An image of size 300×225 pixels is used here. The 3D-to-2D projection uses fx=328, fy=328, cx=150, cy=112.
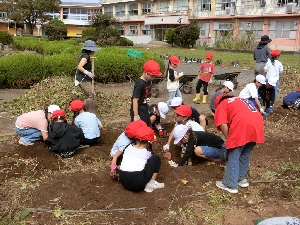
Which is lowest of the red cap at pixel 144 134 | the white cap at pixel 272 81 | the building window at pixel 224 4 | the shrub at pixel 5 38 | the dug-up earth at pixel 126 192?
the dug-up earth at pixel 126 192

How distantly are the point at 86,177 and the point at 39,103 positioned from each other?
3797 mm

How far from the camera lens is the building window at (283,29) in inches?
1193

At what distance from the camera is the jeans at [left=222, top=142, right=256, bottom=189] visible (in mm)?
4102

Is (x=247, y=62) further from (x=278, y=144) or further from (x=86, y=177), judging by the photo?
(x=86, y=177)

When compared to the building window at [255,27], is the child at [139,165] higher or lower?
lower

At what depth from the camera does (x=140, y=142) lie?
4086mm

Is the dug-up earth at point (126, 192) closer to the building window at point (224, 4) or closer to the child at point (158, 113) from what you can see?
the child at point (158, 113)

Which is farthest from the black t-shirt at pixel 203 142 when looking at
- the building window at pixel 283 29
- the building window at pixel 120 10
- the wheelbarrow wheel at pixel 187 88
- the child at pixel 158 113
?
the building window at pixel 120 10

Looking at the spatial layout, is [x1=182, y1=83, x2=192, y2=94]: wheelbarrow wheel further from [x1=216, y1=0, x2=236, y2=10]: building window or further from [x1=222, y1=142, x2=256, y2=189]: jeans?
[x1=216, y1=0, x2=236, y2=10]: building window

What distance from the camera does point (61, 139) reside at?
5117 mm

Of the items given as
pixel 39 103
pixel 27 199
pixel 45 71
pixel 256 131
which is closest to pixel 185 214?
pixel 256 131

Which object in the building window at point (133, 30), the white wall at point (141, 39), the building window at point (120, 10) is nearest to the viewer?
the white wall at point (141, 39)

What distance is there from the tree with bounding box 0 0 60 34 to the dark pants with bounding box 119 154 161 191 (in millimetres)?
48885

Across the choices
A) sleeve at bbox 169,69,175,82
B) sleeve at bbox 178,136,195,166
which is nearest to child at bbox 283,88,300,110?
sleeve at bbox 169,69,175,82
